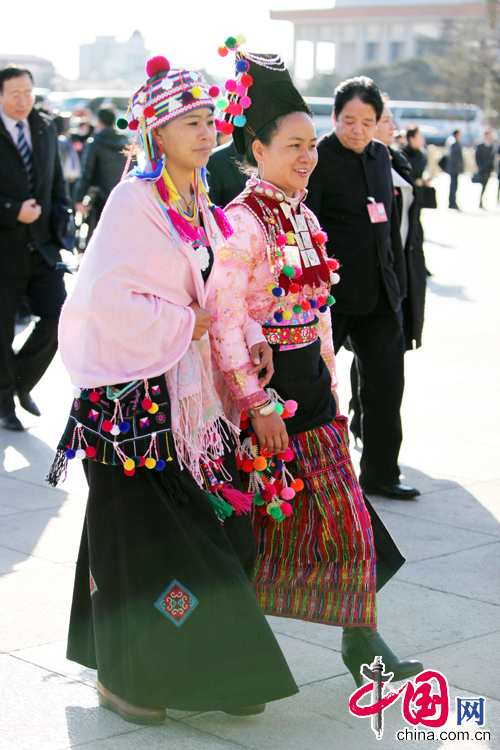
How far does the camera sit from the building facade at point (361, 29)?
10712 cm

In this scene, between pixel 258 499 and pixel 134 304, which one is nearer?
pixel 134 304

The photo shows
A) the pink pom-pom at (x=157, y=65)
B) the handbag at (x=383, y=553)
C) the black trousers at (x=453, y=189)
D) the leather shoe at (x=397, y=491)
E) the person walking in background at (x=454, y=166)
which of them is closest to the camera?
the pink pom-pom at (x=157, y=65)

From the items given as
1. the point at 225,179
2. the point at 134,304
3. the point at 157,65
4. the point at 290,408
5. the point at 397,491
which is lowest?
the point at 397,491

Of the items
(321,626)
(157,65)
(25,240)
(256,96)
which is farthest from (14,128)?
(321,626)

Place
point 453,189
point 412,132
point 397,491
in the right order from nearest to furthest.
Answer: point 397,491 < point 412,132 < point 453,189

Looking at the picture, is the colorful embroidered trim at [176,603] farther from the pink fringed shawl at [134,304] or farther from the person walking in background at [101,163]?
the person walking in background at [101,163]

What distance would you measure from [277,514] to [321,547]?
0.59ft

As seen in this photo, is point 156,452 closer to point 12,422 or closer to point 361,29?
point 12,422

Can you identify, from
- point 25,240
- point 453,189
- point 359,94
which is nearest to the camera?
point 359,94

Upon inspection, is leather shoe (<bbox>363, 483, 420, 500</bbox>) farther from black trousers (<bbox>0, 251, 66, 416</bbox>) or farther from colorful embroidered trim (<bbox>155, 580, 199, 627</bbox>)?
colorful embroidered trim (<bbox>155, 580, 199, 627</bbox>)

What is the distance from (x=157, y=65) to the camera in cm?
291

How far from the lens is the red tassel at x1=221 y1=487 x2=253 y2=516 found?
3.01m

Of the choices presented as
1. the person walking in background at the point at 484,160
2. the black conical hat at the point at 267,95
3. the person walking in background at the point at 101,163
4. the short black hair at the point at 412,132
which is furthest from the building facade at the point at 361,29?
the black conical hat at the point at 267,95

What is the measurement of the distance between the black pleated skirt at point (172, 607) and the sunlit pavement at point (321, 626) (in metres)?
0.09
